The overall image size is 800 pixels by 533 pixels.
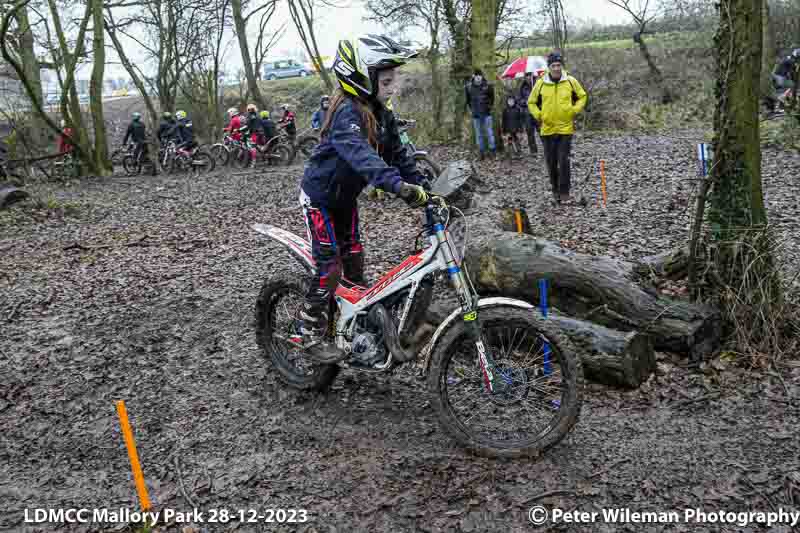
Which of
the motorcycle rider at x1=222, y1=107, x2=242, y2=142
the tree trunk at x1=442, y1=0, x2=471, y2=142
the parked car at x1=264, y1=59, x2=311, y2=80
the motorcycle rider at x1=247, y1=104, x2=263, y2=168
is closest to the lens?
the tree trunk at x1=442, y1=0, x2=471, y2=142

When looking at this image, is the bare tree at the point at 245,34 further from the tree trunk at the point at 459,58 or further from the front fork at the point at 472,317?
the front fork at the point at 472,317

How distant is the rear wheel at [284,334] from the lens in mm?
4516

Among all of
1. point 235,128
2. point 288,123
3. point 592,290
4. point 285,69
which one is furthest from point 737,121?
point 285,69

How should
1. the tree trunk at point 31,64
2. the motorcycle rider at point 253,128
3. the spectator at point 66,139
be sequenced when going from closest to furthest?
the spectator at point 66,139, the motorcycle rider at point 253,128, the tree trunk at point 31,64

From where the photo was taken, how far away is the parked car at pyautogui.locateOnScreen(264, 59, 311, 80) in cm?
4675

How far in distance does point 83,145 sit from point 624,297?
17413 millimetres

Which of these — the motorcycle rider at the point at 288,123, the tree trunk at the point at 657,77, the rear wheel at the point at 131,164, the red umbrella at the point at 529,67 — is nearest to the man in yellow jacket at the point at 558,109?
the red umbrella at the point at 529,67

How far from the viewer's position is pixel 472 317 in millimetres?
3521

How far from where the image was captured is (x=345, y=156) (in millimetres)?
3621

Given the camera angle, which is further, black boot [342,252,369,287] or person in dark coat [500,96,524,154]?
person in dark coat [500,96,524,154]

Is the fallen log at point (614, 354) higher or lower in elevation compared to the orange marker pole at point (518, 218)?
lower

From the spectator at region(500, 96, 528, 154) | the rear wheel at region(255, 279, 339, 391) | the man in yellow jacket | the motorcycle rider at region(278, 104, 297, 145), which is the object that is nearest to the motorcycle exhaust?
the rear wheel at region(255, 279, 339, 391)

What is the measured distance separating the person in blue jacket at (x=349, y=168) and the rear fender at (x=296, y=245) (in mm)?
151

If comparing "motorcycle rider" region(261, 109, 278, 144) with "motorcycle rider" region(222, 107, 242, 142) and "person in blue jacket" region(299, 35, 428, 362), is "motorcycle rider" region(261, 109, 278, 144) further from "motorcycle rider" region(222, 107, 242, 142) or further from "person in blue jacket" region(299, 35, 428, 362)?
"person in blue jacket" region(299, 35, 428, 362)
